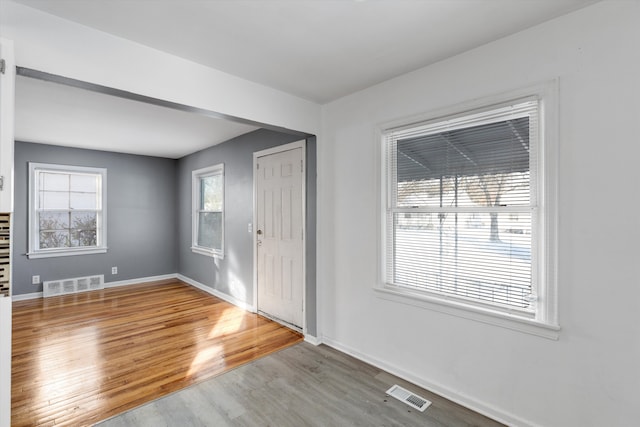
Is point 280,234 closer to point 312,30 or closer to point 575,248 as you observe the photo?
point 312,30

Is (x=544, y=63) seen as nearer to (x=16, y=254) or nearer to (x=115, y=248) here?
(x=115, y=248)

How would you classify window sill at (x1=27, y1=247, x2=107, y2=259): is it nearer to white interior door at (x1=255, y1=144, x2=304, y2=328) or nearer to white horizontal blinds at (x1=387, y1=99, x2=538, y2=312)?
white interior door at (x1=255, y1=144, x2=304, y2=328)

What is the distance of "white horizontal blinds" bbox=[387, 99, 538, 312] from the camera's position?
79.9 inches

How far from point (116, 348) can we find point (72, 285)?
291 centimetres

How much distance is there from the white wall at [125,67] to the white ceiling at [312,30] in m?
0.07

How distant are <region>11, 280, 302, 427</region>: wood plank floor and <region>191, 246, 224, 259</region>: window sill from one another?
0.70 metres

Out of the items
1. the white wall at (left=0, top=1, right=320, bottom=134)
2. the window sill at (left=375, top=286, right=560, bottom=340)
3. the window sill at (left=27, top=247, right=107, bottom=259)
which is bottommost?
the window sill at (left=375, top=286, right=560, bottom=340)

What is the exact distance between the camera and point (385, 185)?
2.75 m

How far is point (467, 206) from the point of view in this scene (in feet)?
7.44

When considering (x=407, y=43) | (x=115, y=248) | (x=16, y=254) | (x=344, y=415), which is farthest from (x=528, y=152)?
(x=16, y=254)

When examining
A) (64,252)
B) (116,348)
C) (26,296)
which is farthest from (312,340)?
(26,296)

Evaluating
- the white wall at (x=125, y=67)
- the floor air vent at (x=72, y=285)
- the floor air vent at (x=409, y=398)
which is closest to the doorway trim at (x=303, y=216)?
the white wall at (x=125, y=67)

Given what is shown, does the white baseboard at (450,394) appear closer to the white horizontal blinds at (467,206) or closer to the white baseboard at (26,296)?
the white horizontal blinds at (467,206)

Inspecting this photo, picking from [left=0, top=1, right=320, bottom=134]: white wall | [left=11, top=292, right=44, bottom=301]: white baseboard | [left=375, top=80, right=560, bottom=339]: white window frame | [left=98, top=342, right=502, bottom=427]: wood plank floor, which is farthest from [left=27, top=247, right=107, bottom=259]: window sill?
[left=375, top=80, right=560, bottom=339]: white window frame
